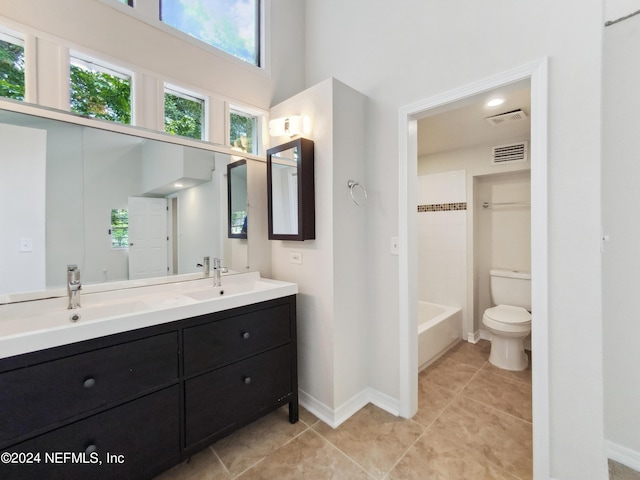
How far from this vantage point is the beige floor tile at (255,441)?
1.60 m

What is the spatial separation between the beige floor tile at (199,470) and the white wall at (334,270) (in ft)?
2.29

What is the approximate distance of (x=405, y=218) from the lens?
6.25ft

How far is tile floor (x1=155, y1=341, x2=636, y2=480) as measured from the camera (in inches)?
59.8

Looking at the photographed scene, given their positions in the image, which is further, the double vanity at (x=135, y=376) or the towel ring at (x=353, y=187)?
the towel ring at (x=353, y=187)

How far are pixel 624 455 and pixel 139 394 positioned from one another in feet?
8.25

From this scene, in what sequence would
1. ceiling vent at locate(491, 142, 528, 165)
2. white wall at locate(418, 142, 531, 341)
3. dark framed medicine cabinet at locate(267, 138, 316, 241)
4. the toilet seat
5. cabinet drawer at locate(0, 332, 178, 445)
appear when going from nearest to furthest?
cabinet drawer at locate(0, 332, 178, 445) < dark framed medicine cabinet at locate(267, 138, 316, 241) < the toilet seat < ceiling vent at locate(491, 142, 528, 165) < white wall at locate(418, 142, 531, 341)

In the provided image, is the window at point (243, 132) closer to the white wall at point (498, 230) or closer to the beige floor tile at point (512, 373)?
the white wall at point (498, 230)

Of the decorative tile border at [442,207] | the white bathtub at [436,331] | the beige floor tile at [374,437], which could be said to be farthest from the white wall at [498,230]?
the beige floor tile at [374,437]

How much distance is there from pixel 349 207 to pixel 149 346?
1428mm

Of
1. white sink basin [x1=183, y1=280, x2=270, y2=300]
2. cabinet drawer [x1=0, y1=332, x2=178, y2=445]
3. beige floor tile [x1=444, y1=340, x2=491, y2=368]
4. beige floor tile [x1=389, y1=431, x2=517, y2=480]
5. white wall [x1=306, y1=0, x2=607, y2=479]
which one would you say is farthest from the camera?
beige floor tile [x1=444, y1=340, x2=491, y2=368]

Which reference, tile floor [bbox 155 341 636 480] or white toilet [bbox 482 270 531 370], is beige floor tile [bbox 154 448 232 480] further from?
white toilet [bbox 482 270 531 370]

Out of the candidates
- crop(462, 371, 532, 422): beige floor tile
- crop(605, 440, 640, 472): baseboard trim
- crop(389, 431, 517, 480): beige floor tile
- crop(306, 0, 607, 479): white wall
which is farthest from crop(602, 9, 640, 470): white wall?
crop(389, 431, 517, 480): beige floor tile

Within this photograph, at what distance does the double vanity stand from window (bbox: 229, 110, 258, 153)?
3.85 feet

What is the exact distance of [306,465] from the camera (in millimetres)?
1571
